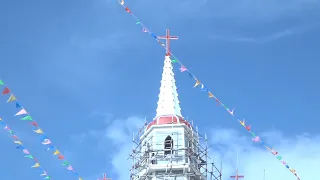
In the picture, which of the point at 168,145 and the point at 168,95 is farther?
the point at 168,95

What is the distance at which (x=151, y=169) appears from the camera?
41750mm

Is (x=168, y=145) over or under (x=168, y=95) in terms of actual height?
under

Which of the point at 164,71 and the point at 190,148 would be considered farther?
the point at 164,71

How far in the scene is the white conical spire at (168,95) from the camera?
44.8 m

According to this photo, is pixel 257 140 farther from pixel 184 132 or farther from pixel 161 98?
pixel 161 98

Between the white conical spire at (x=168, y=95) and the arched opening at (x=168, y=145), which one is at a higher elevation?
the white conical spire at (x=168, y=95)

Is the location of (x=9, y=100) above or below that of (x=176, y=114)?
below

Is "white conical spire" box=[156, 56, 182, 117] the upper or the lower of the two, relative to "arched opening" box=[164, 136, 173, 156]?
upper

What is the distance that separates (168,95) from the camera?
150 ft

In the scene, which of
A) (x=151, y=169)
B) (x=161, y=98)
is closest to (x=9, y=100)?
(x=151, y=169)

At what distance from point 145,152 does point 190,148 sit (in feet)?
9.84

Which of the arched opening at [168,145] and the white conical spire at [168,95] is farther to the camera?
the white conical spire at [168,95]

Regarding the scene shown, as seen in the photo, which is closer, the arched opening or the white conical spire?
the arched opening

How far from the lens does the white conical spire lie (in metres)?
44.8
